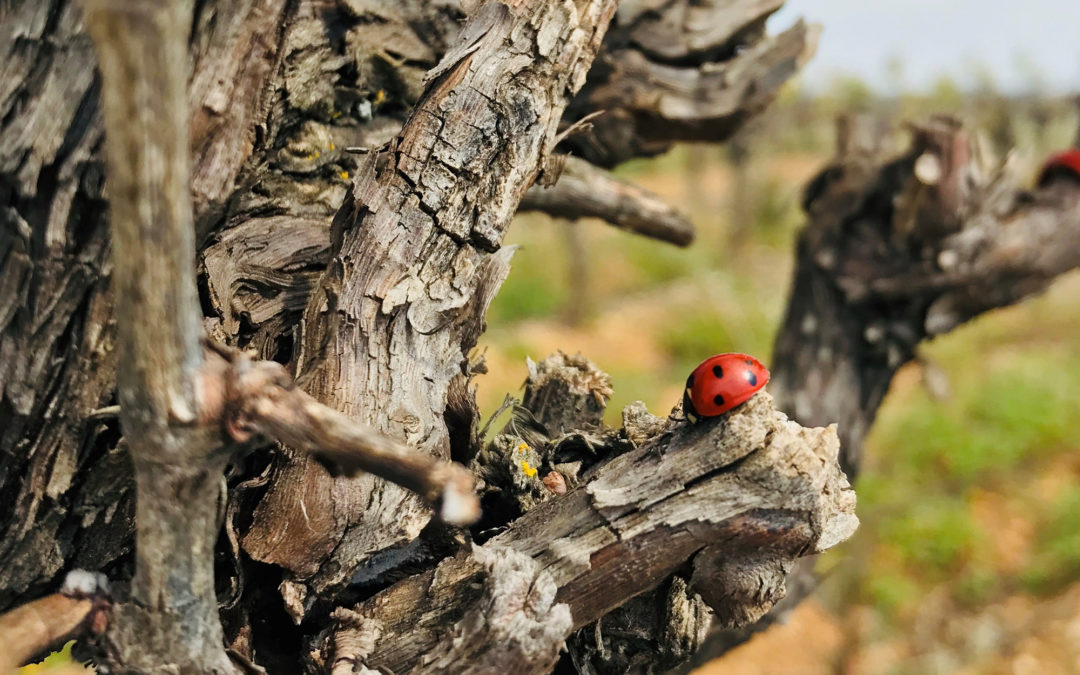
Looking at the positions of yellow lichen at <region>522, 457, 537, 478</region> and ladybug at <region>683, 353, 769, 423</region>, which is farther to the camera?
yellow lichen at <region>522, 457, 537, 478</region>

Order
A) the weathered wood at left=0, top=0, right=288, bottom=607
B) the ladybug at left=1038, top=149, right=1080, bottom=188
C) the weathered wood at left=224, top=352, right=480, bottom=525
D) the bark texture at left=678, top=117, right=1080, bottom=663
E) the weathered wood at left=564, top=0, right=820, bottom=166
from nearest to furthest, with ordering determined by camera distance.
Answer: the weathered wood at left=224, top=352, right=480, bottom=525
the weathered wood at left=0, top=0, right=288, bottom=607
the weathered wood at left=564, top=0, right=820, bottom=166
the bark texture at left=678, top=117, right=1080, bottom=663
the ladybug at left=1038, top=149, right=1080, bottom=188

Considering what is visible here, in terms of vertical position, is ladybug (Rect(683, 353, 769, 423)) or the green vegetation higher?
ladybug (Rect(683, 353, 769, 423))

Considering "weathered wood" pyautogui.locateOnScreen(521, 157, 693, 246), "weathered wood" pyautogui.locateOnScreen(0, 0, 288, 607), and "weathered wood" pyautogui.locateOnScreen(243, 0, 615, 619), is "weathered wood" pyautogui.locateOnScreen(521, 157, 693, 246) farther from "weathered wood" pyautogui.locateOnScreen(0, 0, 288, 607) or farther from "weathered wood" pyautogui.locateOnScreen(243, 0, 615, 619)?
"weathered wood" pyautogui.locateOnScreen(0, 0, 288, 607)

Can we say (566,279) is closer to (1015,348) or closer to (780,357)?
(1015,348)

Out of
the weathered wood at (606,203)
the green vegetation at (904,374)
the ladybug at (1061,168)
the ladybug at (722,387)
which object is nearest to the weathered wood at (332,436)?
the ladybug at (722,387)

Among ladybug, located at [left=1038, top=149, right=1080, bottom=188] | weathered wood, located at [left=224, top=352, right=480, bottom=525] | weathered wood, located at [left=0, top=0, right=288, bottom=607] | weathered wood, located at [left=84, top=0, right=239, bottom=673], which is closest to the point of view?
weathered wood, located at [left=84, top=0, right=239, bottom=673]

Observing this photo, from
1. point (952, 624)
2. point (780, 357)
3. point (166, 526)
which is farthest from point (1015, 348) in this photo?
point (166, 526)

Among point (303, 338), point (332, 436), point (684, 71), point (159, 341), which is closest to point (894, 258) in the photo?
point (684, 71)

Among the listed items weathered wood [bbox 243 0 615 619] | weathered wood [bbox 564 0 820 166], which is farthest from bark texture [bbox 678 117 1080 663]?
weathered wood [bbox 243 0 615 619]

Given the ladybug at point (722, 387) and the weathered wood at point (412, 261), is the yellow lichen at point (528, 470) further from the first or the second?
the ladybug at point (722, 387)
